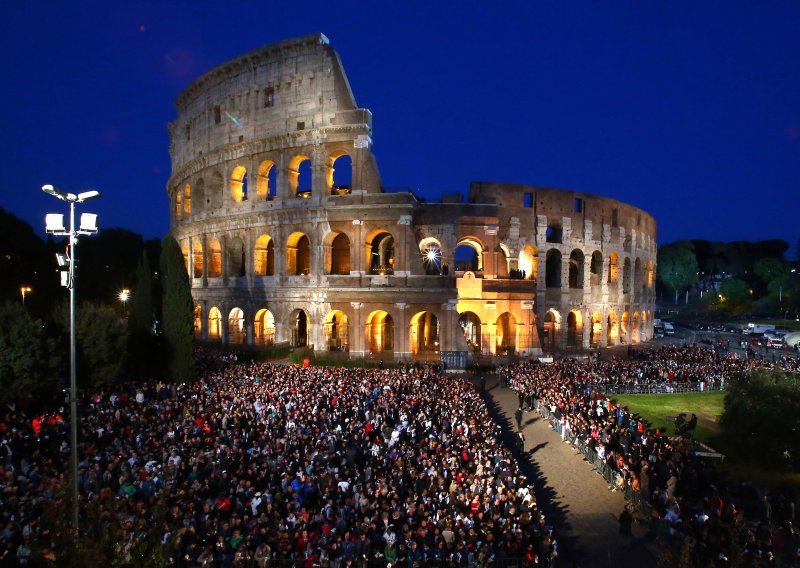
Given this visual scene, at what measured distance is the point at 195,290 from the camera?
39.7m

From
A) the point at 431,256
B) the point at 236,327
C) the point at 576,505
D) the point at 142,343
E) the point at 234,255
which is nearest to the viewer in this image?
the point at 576,505

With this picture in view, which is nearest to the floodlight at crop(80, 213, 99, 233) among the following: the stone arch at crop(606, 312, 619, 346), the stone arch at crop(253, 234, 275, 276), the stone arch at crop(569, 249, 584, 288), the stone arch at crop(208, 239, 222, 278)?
the stone arch at crop(253, 234, 275, 276)

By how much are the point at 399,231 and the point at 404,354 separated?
25.4ft

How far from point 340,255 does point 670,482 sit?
2959 cm

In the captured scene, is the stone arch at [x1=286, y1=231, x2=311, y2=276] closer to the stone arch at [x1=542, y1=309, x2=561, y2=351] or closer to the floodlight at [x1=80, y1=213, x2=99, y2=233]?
the stone arch at [x1=542, y1=309, x2=561, y2=351]

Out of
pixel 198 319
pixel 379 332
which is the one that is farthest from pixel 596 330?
pixel 198 319

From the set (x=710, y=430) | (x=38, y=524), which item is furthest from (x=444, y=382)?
(x=38, y=524)

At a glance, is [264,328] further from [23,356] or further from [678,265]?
[678,265]

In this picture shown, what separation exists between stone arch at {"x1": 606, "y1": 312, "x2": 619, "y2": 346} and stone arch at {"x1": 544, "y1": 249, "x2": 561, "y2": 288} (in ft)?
22.9

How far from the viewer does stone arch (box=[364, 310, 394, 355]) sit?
108 ft

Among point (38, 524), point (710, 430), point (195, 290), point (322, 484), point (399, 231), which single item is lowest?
point (710, 430)

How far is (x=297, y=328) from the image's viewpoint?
3738 centimetres

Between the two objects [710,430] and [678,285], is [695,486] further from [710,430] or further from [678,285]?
[678,285]

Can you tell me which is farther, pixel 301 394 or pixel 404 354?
pixel 404 354
